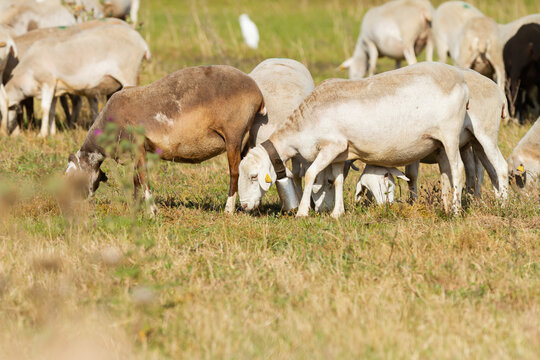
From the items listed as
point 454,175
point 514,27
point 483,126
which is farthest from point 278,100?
point 514,27

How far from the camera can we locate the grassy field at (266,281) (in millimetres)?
5316

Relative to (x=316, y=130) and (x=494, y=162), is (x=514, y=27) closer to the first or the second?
(x=494, y=162)

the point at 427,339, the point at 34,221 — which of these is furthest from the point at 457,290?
the point at 34,221

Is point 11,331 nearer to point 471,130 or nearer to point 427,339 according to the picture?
point 427,339

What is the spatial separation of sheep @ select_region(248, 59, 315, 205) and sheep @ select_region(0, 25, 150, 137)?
12.8 ft

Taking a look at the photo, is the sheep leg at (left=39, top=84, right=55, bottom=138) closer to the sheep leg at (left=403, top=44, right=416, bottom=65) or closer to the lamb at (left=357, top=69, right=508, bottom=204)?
the lamb at (left=357, top=69, right=508, bottom=204)

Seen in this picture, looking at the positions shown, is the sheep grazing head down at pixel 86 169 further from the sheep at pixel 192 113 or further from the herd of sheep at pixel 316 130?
the sheep at pixel 192 113

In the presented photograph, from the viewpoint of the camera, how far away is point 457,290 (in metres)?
6.27

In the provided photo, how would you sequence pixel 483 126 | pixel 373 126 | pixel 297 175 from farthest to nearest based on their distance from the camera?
pixel 297 175 < pixel 483 126 < pixel 373 126

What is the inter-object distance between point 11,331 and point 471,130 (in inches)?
206

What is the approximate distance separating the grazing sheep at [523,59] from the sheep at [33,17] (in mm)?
8176

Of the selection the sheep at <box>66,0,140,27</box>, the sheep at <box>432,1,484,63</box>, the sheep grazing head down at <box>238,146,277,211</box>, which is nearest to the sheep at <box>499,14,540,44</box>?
the sheep at <box>432,1,484,63</box>

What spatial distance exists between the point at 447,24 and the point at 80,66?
8.02 m

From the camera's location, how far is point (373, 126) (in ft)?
26.9
